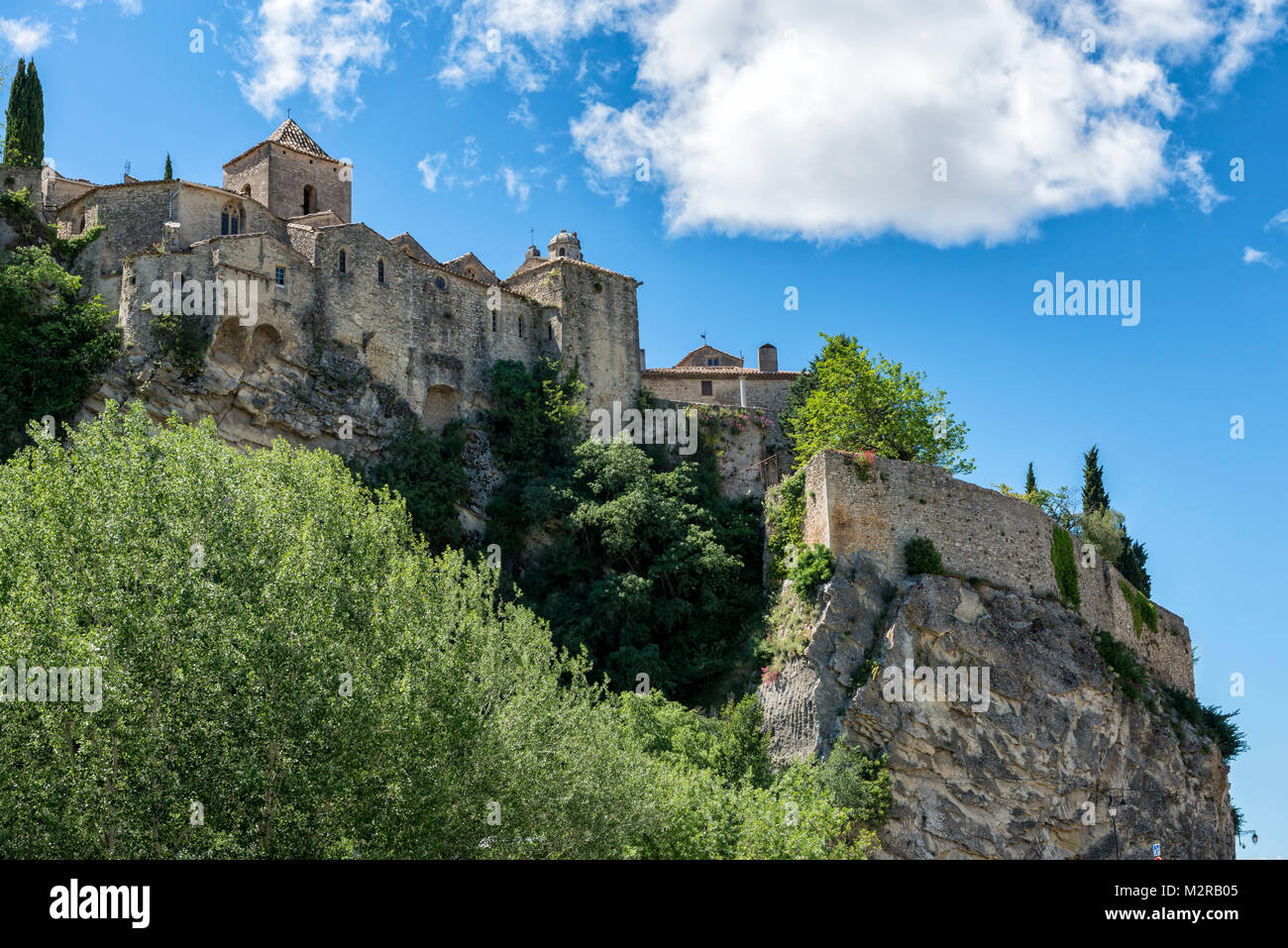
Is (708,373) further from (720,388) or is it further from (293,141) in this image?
(293,141)

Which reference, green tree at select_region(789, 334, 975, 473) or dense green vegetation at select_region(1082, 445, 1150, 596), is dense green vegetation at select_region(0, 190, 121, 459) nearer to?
green tree at select_region(789, 334, 975, 473)

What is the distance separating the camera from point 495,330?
50.9 meters

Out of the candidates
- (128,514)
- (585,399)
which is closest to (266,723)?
(128,514)

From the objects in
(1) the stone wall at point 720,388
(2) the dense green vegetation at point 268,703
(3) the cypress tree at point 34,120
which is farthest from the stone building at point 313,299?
(2) the dense green vegetation at point 268,703

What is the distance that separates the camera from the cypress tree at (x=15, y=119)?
5347 centimetres

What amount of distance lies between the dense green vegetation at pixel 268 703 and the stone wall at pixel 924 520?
12.5m

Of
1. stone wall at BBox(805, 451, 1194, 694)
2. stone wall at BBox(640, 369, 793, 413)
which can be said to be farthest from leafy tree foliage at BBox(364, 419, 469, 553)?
stone wall at BBox(640, 369, 793, 413)

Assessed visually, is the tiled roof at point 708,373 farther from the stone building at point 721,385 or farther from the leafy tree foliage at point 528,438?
the leafy tree foliage at point 528,438

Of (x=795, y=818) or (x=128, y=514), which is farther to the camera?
(x=795, y=818)

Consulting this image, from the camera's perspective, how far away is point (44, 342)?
40.6m

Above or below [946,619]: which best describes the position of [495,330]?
above
